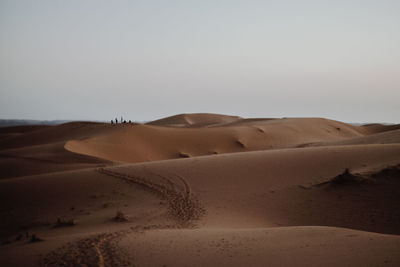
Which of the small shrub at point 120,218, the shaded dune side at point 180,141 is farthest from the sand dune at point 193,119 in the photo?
the small shrub at point 120,218

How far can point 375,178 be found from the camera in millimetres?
8555

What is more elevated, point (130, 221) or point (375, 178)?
point (375, 178)

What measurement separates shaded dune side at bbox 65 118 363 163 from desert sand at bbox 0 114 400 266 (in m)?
4.32

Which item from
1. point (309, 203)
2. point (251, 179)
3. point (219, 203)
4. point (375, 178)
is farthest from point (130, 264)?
point (375, 178)

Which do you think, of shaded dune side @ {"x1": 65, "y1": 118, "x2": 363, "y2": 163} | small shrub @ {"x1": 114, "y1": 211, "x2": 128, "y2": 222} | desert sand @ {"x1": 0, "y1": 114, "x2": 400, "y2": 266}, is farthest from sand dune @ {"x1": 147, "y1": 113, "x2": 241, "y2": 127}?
small shrub @ {"x1": 114, "y1": 211, "x2": 128, "y2": 222}

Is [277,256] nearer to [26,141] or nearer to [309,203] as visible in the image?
[309,203]

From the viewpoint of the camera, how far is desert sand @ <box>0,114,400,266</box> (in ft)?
14.2

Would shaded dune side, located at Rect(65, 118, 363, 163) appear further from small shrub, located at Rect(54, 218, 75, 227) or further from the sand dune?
the sand dune

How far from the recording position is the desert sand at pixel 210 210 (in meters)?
4.34

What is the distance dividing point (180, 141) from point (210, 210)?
18.1m

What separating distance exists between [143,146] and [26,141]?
12090 millimetres

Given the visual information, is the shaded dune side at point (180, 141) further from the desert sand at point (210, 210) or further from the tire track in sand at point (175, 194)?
the tire track in sand at point (175, 194)

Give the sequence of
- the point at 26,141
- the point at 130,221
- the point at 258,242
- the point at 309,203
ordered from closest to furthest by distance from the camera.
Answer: the point at 258,242
the point at 130,221
the point at 309,203
the point at 26,141

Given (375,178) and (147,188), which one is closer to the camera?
(375,178)
